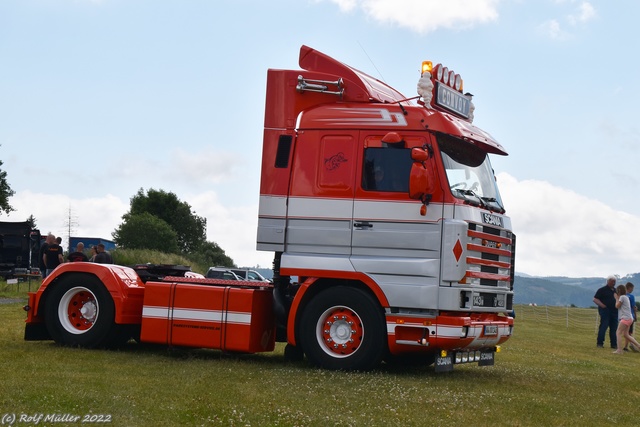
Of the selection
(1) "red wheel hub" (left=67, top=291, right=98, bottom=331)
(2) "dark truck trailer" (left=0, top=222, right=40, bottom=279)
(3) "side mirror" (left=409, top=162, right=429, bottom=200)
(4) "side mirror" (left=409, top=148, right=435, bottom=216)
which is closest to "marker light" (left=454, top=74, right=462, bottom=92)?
(4) "side mirror" (left=409, top=148, right=435, bottom=216)

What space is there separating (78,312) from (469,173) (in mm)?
6045

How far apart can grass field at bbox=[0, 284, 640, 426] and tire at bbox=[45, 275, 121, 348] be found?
301mm

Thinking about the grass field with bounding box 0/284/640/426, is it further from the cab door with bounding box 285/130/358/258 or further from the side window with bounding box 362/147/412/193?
the side window with bounding box 362/147/412/193

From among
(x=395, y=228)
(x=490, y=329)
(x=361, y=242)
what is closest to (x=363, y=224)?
(x=361, y=242)

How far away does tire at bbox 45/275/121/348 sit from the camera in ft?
45.7

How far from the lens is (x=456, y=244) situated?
12.0 metres

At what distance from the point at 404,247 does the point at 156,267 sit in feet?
14.2

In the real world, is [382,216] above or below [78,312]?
above

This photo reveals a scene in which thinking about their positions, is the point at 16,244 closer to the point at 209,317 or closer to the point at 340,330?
the point at 209,317

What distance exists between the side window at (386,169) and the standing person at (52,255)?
11.2 meters

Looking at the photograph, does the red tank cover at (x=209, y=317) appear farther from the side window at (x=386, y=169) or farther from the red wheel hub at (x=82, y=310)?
the side window at (x=386, y=169)

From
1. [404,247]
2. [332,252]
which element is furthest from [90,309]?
[404,247]

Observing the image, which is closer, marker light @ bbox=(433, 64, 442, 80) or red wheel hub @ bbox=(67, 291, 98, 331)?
marker light @ bbox=(433, 64, 442, 80)

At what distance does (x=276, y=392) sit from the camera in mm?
10016
